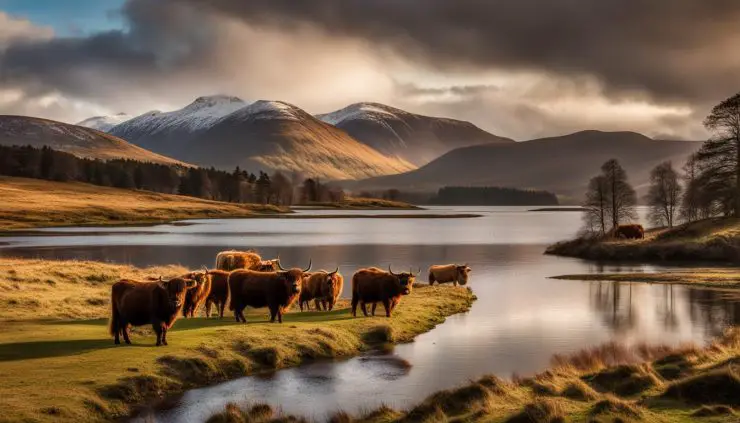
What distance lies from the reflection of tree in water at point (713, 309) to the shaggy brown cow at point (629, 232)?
113ft

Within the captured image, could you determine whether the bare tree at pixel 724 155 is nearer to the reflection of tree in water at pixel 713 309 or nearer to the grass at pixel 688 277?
the grass at pixel 688 277

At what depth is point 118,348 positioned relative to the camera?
20.9 m

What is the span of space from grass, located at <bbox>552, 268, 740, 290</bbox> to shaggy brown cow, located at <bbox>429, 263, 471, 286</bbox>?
10836mm

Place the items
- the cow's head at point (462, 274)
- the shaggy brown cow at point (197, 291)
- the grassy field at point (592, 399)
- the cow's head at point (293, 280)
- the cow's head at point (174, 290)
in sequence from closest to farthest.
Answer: the grassy field at point (592, 399)
the cow's head at point (174, 290)
the shaggy brown cow at point (197, 291)
the cow's head at point (293, 280)
the cow's head at point (462, 274)

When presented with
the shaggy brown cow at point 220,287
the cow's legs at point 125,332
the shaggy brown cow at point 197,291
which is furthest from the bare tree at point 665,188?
the cow's legs at point 125,332

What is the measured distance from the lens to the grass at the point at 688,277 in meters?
46.8

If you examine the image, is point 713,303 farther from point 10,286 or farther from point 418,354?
point 10,286

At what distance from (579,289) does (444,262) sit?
20.7m

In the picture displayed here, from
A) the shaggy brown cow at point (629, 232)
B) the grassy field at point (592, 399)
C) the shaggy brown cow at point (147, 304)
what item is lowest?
the grassy field at point (592, 399)

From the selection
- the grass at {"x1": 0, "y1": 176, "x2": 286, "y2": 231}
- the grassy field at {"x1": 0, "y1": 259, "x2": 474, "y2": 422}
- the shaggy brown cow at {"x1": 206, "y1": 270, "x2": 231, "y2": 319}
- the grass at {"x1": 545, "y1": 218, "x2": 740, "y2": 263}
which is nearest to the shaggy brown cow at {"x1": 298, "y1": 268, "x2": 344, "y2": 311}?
the grassy field at {"x1": 0, "y1": 259, "x2": 474, "y2": 422}

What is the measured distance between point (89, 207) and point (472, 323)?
119 metres

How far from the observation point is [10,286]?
31.9 m

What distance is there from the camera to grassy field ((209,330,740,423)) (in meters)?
14.1

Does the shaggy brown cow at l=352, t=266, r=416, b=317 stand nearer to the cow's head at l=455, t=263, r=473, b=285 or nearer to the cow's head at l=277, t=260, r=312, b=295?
the cow's head at l=277, t=260, r=312, b=295
